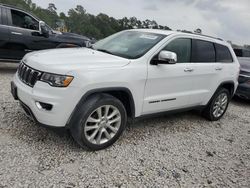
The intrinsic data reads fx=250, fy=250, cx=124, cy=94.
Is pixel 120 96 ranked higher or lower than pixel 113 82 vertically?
lower

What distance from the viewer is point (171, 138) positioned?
13.6ft

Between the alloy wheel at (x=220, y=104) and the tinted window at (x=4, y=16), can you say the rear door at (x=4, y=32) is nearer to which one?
the tinted window at (x=4, y=16)

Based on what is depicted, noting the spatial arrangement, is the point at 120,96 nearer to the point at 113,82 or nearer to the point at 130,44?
the point at 113,82

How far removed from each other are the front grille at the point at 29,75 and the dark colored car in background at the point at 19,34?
3186 millimetres

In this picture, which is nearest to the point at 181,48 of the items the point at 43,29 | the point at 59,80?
the point at 59,80

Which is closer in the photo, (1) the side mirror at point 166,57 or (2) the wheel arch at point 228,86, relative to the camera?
(1) the side mirror at point 166,57

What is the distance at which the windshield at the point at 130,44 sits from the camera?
12.3 ft

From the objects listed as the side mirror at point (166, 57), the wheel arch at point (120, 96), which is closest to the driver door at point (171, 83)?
the side mirror at point (166, 57)

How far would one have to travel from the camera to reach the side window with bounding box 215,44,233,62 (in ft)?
16.5

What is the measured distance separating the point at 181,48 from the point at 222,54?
140cm

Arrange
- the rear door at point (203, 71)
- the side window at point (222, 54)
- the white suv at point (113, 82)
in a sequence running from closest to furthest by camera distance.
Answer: the white suv at point (113, 82)
the rear door at point (203, 71)
the side window at point (222, 54)

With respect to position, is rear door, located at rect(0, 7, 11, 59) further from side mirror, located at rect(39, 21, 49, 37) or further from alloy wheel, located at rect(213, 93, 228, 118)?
Answer: alloy wheel, located at rect(213, 93, 228, 118)

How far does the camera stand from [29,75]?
3.19 metres

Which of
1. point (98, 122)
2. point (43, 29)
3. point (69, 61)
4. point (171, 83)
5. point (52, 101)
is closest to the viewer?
point (52, 101)
